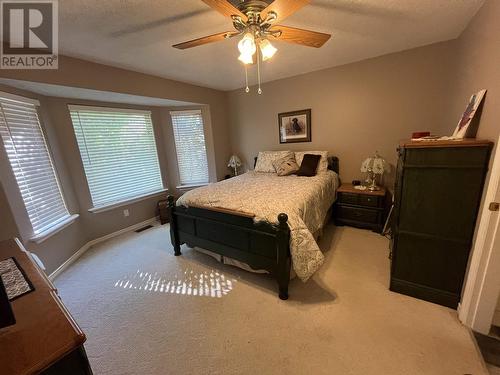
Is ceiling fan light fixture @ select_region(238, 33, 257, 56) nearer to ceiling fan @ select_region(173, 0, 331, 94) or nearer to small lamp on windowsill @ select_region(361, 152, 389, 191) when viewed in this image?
ceiling fan @ select_region(173, 0, 331, 94)

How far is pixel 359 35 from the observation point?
219 centimetres

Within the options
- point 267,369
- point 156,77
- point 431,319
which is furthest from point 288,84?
point 267,369

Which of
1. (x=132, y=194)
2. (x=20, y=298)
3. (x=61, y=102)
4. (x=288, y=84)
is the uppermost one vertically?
(x=288, y=84)

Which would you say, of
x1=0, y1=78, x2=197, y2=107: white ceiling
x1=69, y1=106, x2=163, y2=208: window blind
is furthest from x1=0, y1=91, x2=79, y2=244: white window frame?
x1=69, y1=106, x2=163, y2=208: window blind

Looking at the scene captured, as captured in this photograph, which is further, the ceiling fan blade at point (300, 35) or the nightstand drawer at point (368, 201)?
the nightstand drawer at point (368, 201)

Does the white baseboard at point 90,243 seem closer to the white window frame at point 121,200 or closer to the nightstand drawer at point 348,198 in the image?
the white window frame at point 121,200

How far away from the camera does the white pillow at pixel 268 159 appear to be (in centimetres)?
366

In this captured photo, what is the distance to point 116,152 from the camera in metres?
3.39

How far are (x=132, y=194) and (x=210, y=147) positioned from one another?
1616mm

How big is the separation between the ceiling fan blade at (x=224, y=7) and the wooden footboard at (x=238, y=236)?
4.61 feet

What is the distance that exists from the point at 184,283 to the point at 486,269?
2407mm

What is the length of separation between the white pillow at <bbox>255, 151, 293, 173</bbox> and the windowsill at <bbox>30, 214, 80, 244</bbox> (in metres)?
2.80

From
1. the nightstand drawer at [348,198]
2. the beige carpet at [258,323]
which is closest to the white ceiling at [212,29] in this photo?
the nightstand drawer at [348,198]

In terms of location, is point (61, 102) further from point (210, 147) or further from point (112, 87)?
point (210, 147)
